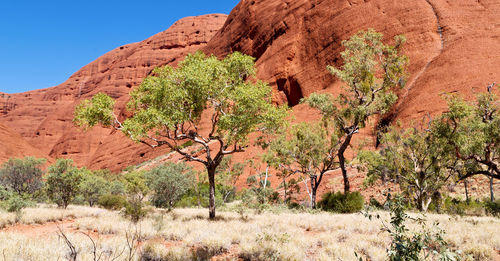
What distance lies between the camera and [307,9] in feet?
189

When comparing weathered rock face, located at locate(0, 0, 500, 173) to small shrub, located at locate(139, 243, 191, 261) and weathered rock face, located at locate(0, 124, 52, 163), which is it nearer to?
weathered rock face, located at locate(0, 124, 52, 163)

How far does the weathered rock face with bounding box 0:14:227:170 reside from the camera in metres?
96.3

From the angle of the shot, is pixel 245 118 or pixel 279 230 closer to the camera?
pixel 279 230

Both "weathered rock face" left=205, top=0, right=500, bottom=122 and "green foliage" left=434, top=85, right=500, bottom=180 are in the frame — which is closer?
"green foliage" left=434, top=85, right=500, bottom=180

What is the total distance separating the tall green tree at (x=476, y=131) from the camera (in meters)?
13.4

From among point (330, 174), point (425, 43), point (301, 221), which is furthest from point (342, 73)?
point (425, 43)

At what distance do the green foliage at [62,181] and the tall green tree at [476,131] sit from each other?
889 inches

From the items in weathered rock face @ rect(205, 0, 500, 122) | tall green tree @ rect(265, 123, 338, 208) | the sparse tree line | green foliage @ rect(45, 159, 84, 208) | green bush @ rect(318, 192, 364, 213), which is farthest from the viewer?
weathered rock face @ rect(205, 0, 500, 122)

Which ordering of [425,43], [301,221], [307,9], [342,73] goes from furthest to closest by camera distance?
[307,9] → [425,43] → [342,73] → [301,221]

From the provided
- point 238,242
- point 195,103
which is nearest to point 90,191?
point 195,103

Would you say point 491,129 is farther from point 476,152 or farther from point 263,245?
point 263,245

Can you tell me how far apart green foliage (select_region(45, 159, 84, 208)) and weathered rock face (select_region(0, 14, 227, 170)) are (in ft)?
261

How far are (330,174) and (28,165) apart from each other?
3558cm

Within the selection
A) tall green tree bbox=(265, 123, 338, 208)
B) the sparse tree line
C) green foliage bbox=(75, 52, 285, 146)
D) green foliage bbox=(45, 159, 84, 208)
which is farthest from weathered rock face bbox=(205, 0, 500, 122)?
green foliage bbox=(45, 159, 84, 208)
